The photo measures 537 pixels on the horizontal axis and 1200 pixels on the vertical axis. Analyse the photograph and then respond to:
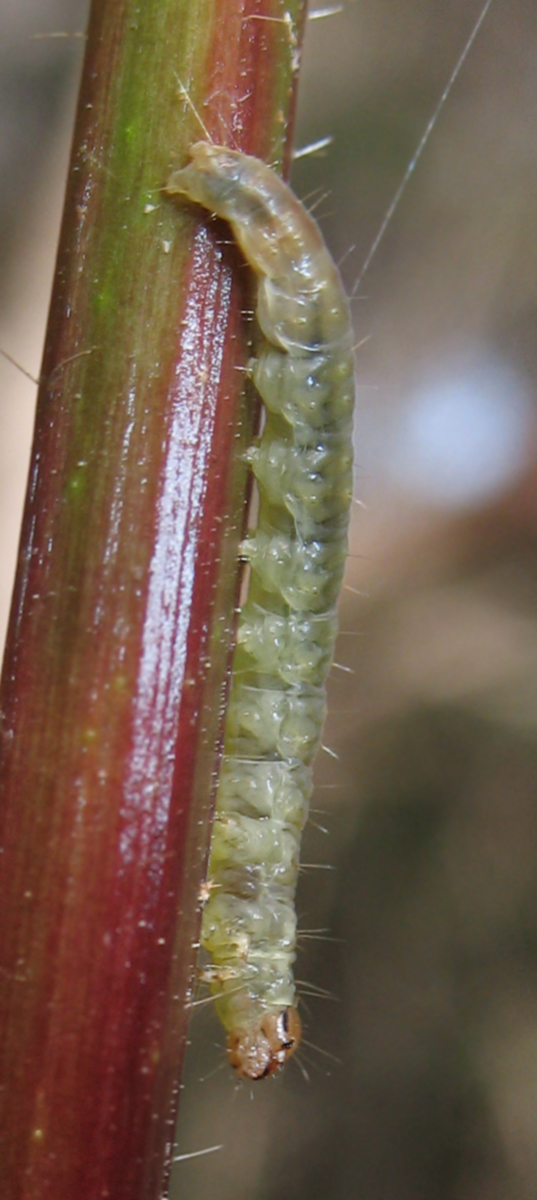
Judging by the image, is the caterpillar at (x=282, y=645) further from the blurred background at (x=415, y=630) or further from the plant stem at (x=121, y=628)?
the blurred background at (x=415, y=630)

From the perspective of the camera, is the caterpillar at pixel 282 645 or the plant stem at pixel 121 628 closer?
the plant stem at pixel 121 628

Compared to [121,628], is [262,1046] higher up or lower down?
lower down

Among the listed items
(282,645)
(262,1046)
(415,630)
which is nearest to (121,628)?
(282,645)

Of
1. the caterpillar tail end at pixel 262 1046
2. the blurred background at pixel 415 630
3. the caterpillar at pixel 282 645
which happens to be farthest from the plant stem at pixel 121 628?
the blurred background at pixel 415 630

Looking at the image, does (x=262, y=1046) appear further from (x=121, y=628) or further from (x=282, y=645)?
(x=121, y=628)

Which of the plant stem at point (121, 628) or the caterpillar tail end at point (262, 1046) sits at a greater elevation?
the plant stem at point (121, 628)

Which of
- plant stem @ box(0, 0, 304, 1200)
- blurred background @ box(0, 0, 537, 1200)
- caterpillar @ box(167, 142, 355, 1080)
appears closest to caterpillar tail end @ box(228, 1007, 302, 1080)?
caterpillar @ box(167, 142, 355, 1080)
